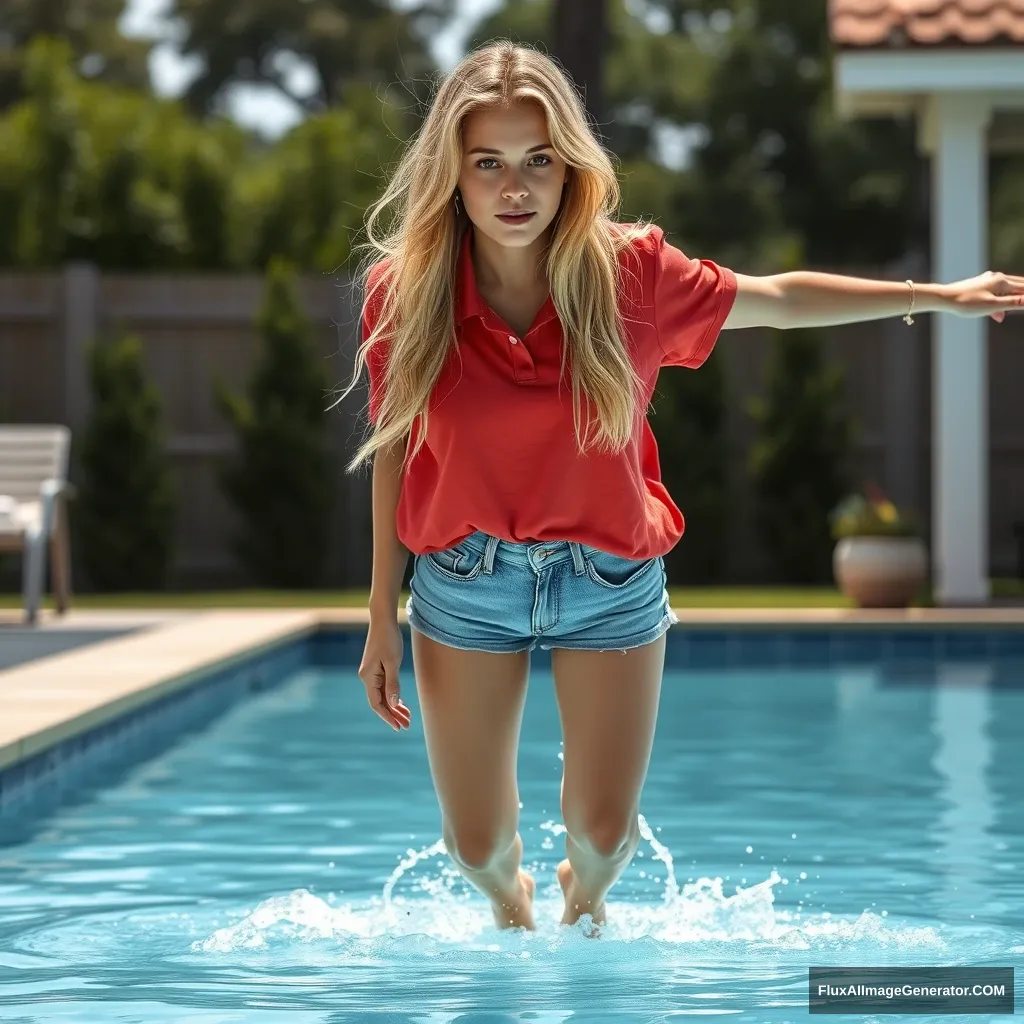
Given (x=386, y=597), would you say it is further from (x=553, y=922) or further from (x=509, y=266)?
(x=553, y=922)

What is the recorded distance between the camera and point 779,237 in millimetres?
22531

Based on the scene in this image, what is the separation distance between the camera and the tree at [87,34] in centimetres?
2636

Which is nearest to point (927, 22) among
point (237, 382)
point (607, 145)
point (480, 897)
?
point (607, 145)

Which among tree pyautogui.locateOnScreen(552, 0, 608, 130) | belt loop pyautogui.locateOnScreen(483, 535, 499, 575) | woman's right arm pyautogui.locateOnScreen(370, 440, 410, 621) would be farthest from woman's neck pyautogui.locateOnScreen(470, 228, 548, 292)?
tree pyautogui.locateOnScreen(552, 0, 608, 130)

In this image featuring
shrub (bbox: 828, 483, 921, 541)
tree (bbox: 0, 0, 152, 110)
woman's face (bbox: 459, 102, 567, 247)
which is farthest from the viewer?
tree (bbox: 0, 0, 152, 110)

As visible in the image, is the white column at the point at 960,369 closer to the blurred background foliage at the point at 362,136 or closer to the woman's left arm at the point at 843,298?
the blurred background foliage at the point at 362,136

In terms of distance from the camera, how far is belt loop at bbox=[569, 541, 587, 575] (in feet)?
9.67

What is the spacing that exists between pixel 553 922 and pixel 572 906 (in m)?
0.26

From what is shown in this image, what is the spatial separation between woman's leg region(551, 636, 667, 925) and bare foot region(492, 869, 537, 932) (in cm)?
27

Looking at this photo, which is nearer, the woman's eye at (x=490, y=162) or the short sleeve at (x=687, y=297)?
the woman's eye at (x=490, y=162)

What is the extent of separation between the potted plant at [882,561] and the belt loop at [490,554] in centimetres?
724

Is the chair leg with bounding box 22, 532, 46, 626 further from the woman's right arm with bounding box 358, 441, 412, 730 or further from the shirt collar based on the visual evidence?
the shirt collar

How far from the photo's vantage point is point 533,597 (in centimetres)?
298

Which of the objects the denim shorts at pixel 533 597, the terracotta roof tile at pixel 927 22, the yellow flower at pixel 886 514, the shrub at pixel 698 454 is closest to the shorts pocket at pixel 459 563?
the denim shorts at pixel 533 597
